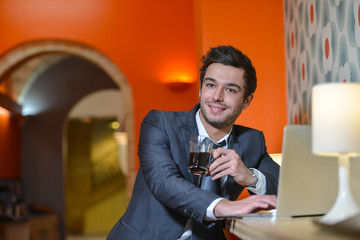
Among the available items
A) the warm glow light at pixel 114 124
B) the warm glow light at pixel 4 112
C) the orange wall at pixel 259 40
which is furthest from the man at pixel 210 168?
the warm glow light at pixel 114 124

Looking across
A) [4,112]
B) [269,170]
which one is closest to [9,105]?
[4,112]

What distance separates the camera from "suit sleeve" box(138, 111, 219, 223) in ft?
5.26

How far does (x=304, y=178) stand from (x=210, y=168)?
355 millimetres

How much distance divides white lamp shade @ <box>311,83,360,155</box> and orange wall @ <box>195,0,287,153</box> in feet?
6.37

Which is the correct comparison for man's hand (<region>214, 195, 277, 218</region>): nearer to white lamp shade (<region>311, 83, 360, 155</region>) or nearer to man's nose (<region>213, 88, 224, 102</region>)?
white lamp shade (<region>311, 83, 360, 155</region>)

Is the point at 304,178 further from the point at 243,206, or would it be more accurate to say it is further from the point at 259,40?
the point at 259,40

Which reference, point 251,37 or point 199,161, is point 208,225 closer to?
point 199,161

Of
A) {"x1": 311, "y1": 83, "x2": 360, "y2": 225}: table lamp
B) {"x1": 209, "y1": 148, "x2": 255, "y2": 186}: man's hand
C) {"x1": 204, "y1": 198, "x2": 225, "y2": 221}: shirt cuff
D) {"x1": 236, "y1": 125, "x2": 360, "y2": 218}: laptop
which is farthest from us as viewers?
{"x1": 209, "y1": 148, "x2": 255, "y2": 186}: man's hand

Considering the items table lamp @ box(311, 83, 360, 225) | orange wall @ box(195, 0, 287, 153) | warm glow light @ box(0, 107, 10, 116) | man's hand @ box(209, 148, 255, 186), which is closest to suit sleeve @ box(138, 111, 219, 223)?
man's hand @ box(209, 148, 255, 186)

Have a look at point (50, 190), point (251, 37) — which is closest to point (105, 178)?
point (50, 190)

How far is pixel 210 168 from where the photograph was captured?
1680 millimetres

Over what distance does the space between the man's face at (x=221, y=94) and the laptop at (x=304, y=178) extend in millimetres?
578

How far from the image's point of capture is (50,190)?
836 cm

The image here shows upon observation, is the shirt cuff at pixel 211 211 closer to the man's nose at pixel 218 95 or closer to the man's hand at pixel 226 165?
the man's hand at pixel 226 165
